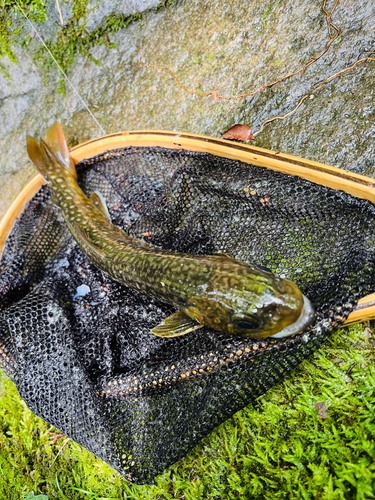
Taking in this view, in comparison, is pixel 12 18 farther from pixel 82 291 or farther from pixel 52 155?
pixel 82 291

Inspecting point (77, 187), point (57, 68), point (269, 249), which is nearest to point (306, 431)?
point (269, 249)

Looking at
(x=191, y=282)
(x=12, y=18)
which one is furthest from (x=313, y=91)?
(x=12, y=18)

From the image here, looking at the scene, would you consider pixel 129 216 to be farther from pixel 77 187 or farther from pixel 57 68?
pixel 57 68

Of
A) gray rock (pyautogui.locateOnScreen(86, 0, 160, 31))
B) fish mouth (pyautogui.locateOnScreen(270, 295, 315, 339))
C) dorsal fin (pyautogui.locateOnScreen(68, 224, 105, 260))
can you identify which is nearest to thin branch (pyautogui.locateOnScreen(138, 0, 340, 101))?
gray rock (pyautogui.locateOnScreen(86, 0, 160, 31))

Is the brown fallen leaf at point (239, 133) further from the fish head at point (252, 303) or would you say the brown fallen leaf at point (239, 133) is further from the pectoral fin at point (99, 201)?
the fish head at point (252, 303)

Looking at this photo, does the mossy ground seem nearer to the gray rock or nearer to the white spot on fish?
the white spot on fish

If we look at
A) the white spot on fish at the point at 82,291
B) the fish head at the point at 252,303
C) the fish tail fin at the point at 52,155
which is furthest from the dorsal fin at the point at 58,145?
the fish head at the point at 252,303
